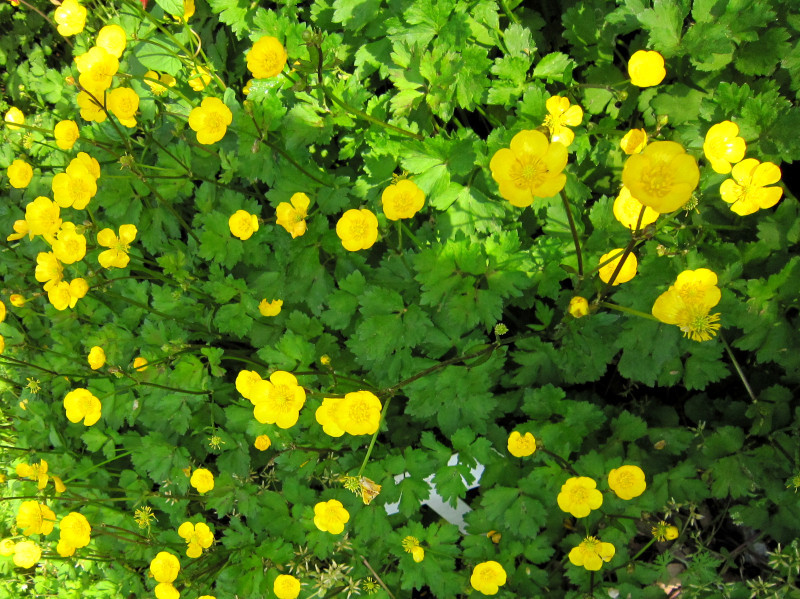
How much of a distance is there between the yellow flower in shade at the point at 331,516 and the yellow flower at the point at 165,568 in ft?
2.51

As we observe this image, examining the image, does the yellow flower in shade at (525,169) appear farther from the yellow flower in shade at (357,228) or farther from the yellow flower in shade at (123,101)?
the yellow flower in shade at (123,101)

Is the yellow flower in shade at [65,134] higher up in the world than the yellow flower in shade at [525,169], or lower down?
lower down

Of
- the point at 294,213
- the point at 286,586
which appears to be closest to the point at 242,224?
the point at 294,213

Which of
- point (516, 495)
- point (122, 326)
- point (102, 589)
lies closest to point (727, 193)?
point (516, 495)

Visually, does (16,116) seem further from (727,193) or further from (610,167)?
(727,193)

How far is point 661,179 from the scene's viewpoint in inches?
49.4

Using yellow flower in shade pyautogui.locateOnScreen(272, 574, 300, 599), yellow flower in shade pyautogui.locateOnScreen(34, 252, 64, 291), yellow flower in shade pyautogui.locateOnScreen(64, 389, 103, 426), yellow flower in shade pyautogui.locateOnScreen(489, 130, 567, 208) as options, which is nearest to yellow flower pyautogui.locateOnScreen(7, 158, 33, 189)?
yellow flower in shade pyautogui.locateOnScreen(34, 252, 64, 291)

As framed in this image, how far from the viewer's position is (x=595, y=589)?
216cm

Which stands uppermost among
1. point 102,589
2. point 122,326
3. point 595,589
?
point 122,326

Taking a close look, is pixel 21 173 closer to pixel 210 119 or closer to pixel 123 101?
pixel 123 101

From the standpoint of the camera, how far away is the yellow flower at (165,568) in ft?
7.55

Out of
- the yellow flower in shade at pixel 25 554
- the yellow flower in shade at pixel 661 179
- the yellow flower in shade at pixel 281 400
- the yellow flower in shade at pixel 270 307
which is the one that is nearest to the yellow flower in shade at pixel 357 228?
the yellow flower in shade at pixel 281 400

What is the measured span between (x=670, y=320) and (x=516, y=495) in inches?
41.7

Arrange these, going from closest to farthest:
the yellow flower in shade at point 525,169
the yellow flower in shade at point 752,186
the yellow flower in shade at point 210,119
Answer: the yellow flower in shade at point 525,169, the yellow flower in shade at point 752,186, the yellow flower in shade at point 210,119
